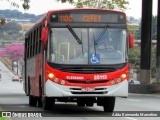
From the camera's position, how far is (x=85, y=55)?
1833cm

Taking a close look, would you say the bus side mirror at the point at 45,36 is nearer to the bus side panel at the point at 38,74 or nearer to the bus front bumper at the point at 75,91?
the bus front bumper at the point at 75,91

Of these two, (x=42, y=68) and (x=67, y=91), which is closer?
(x=67, y=91)

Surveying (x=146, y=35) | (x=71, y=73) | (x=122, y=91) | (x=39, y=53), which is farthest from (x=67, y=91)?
(x=146, y=35)

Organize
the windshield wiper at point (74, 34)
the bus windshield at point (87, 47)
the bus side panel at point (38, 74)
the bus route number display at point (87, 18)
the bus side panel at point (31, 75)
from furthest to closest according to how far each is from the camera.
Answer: the bus side panel at point (31, 75)
the bus side panel at point (38, 74)
the bus route number display at point (87, 18)
the windshield wiper at point (74, 34)
the bus windshield at point (87, 47)

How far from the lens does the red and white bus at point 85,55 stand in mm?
18094

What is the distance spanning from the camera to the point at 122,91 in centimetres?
1845

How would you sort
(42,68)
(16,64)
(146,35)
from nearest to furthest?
(42,68)
(146,35)
(16,64)

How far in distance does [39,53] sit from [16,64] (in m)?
160

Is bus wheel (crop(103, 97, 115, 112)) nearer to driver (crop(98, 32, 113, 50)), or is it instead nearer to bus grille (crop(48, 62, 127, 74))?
bus grille (crop(48, 62, 127, 74))

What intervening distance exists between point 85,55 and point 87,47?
0.27 metres

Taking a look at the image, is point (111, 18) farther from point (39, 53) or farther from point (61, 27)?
point (39, 53)

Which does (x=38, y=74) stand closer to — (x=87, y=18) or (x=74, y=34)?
(x=74, y=34)

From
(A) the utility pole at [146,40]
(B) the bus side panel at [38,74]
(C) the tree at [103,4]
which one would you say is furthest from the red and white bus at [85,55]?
(C) the tree at [103,4]

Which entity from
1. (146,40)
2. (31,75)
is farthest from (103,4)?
(31,75)
